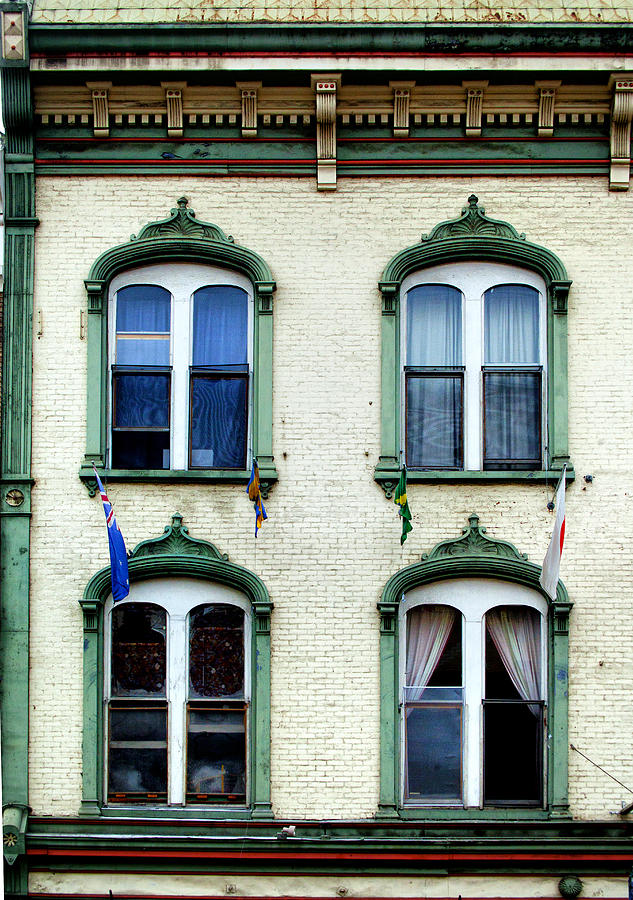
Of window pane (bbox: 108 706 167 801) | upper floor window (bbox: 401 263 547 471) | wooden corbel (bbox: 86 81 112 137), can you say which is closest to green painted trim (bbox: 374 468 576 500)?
upper floor window (bbox: 401 263 547 471)

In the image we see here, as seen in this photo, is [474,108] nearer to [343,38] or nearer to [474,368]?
[343,38]

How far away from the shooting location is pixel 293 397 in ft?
35.5

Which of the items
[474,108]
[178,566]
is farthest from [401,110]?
[178,566]

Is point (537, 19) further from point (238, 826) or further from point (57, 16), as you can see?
point (238, 826)

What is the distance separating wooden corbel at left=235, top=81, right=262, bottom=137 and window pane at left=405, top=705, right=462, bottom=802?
21.4 feet

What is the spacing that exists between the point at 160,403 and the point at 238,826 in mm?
4544

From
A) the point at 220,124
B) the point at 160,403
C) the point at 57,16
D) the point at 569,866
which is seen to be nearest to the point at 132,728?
the point at 160,403

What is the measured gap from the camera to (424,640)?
1077 cm

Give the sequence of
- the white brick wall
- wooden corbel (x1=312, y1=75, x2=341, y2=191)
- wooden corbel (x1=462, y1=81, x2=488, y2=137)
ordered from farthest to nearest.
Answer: wooden corbel (x1=462, y1=81, x2=488, y2=137)
wooden corbel (x1=312, y1=75, x2=341, y2=191)
the white brick wall

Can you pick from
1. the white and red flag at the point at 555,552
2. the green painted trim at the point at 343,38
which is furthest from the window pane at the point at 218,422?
the green painted trim at the point at 343,38

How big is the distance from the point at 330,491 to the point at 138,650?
8.82ft

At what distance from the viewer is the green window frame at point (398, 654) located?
10398 millimetres

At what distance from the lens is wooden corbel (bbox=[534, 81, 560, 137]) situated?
11039 millimetres

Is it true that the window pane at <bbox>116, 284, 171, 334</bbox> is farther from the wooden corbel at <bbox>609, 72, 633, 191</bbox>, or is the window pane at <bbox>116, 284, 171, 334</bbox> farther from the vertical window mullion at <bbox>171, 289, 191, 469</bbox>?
the wooden corbel at <bbox>609, 72, 633, 191</bbox>
